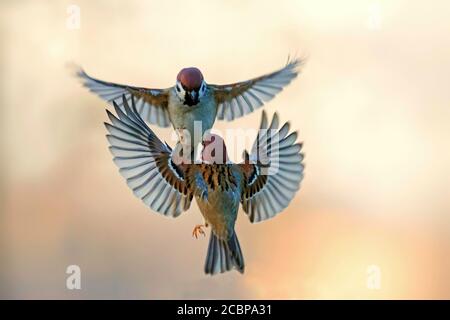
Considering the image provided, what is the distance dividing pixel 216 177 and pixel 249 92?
481 mm

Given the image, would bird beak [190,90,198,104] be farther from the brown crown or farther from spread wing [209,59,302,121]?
spread wing [209,59,302,121]

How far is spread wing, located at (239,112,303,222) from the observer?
44.4 inches

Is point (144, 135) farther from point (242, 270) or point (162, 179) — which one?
point (242, 270)

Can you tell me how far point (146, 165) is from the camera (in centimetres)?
114

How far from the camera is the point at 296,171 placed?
3.76 feet

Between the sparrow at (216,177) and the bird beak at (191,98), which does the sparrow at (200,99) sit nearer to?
the bird beak at (191,98)

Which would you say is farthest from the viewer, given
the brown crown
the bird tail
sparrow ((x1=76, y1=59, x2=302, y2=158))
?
sparrow ((x1=76, y1=59, x2=302, y2=158))

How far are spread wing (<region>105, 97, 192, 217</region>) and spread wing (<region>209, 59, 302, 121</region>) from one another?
398mm

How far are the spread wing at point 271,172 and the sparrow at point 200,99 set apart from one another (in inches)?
8.2

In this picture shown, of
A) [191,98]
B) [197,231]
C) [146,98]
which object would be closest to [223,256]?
[197,231]

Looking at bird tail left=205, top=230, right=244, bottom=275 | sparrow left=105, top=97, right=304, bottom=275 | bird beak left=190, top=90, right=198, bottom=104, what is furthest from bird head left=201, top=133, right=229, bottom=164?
bird beak left=190, top=90, right=198, bottom=104

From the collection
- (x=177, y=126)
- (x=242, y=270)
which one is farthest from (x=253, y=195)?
(x=177, y=126)

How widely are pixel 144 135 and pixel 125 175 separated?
0.08 m

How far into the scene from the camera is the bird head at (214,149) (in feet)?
3.52
